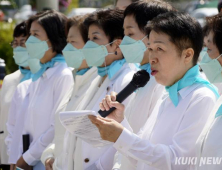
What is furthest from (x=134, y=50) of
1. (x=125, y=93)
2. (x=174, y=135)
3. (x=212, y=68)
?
(x=174, y=135)

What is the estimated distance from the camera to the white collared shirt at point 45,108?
4863 mm

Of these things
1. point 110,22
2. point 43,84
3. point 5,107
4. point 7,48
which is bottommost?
point 7,48

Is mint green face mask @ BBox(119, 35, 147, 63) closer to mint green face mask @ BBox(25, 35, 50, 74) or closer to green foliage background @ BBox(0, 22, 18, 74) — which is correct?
mint green face mask @ BBox(25, 35, 50, 74)

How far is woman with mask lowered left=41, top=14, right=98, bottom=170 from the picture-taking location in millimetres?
4332

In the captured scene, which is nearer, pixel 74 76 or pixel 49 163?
pixel 49 163

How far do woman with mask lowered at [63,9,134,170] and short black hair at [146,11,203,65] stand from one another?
3.01ft

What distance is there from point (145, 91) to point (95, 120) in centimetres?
82

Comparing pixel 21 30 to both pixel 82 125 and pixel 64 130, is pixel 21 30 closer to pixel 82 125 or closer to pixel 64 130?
pixel 64 130

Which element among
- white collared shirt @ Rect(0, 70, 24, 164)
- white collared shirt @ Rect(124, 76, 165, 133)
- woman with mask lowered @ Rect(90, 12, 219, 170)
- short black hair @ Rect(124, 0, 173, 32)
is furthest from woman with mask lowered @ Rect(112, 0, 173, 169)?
white collared shirt @ Rect(0, 70, 24, 164)

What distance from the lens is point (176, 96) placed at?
302cm

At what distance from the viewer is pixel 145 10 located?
3.83 metres

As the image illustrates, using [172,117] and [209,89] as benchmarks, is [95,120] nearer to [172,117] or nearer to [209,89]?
[172,117]

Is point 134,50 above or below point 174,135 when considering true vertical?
above

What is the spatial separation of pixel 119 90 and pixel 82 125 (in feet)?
3.26
